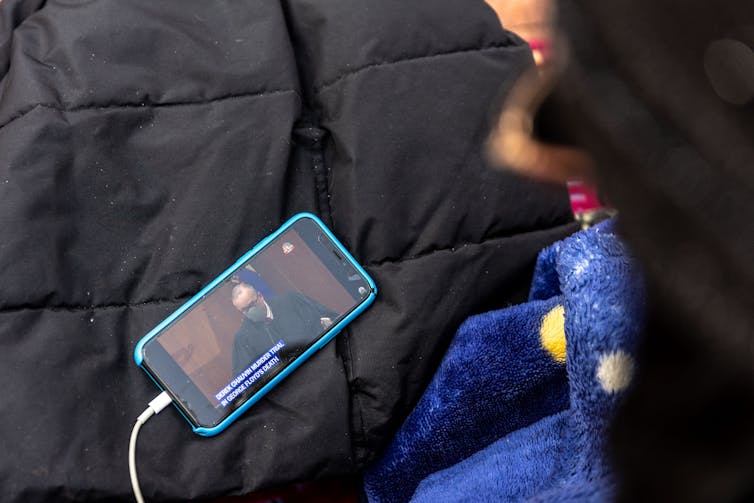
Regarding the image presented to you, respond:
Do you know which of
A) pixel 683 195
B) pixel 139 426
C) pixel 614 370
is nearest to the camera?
pixel 683 195

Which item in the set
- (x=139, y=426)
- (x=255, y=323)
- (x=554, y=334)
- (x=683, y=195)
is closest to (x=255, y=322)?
(x=255, y=323)

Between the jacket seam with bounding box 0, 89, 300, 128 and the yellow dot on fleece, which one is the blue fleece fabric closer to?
the yellow dot on fleece

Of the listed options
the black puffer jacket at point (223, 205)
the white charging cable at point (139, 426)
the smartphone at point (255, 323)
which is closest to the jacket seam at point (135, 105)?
the black puffer jacket at point (223, 205)

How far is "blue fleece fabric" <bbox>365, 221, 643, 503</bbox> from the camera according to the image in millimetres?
442

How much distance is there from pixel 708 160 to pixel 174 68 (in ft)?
1.51

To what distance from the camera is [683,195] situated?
22 centimetres

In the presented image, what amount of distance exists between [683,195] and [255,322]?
39cm

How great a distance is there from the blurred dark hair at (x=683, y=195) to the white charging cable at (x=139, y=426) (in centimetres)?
36

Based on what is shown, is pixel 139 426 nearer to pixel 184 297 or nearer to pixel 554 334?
pixel 184 297

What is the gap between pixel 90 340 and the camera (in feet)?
1.71

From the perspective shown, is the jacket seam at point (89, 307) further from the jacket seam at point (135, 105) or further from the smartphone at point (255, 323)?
the jacket seam at point (135, 105)

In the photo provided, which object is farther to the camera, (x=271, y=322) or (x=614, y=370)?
(x=271, y=322)

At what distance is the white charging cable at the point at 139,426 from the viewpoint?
0.50 meters

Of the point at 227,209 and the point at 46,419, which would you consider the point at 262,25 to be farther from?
the point at 46,419
